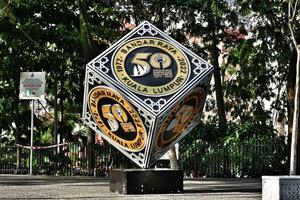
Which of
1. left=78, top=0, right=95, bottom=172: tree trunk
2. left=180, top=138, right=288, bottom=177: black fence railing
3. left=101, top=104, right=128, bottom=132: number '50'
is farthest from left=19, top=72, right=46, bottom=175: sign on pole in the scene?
left=101, top=104, right=128, bottom=132: number '50'

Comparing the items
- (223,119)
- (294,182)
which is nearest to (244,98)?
(223,119)

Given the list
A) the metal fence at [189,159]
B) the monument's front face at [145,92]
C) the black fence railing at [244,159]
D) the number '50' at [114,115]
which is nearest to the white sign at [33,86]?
the metal fence at [189,159]

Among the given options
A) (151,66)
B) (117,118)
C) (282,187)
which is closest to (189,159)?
(117,118)

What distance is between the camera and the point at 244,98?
2833cm

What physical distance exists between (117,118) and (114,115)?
9 cm

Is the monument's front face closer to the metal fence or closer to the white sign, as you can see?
the metal fence

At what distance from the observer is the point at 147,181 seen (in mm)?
14344

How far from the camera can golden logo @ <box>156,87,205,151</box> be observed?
14.4 m

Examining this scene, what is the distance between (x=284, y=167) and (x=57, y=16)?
30.3 feet

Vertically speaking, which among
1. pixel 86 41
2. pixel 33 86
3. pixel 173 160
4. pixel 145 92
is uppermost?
pixel 86 41

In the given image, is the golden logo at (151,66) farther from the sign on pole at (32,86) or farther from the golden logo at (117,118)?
the sign on pole at (32,86)

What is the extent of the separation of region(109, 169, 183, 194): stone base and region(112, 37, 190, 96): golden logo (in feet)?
5.37

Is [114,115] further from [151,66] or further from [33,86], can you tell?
[33,86]

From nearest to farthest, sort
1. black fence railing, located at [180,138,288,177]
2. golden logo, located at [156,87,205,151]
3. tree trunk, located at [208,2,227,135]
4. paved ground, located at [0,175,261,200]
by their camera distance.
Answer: paved ground, located at [0,175,261,200], golden logo, located at [156,87,205,151], black fence railing, located at [180,138,288,177], tree trunk, located at [208,2,227,135]
